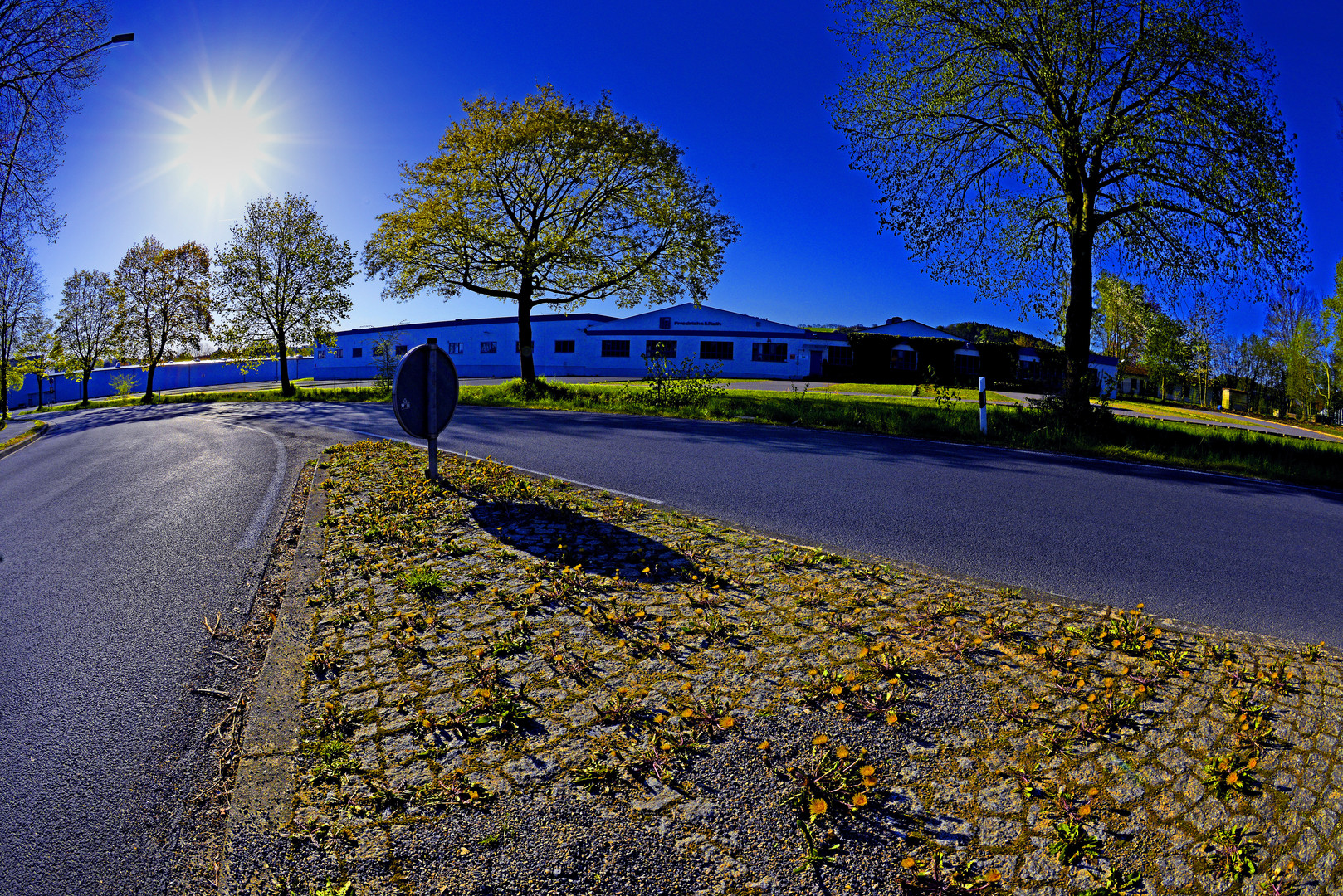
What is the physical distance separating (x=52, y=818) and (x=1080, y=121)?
17193 mm

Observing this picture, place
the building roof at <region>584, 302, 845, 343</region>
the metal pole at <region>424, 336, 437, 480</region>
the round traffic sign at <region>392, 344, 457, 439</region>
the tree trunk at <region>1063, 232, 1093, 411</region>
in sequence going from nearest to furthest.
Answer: the round traffic sign at <region>392, 344, 457, 439</region>
the metal pole at <region>424, 336, 437, 480</region>
the tree trunk at <region>1063, 232, 1093, 411</region>
the building roof at <region>584, 302, 845, 343</region>

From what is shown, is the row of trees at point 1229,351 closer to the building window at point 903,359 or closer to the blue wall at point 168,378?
the building window at point 903,359

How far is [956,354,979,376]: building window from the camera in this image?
48.3 meters

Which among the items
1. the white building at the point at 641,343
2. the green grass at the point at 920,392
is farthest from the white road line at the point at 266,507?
the white building at the point at 641,343

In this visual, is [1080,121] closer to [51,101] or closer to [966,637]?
[966,637]

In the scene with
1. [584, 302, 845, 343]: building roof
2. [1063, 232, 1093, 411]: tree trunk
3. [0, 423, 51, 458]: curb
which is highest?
[584, 302, 845, 343]: building roof

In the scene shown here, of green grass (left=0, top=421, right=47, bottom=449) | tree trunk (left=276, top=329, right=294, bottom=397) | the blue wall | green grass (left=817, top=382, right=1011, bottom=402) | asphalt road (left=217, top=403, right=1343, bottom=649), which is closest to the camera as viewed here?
asphalt road (left=217, top=403, right=1343, bottom=649)

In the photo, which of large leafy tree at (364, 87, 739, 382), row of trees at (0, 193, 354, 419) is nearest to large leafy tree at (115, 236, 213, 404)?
row of trees at (0, 193, 354, 419)

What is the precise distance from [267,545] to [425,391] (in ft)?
6.73

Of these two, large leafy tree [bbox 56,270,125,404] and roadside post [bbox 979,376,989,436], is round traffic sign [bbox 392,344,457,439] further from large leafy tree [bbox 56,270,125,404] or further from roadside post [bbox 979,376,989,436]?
large leafy tree [bbox 56,270,125,404]

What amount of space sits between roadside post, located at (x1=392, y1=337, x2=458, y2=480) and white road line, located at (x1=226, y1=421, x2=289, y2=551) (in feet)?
5.18

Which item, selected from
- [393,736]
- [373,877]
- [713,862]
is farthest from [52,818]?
[713,862]

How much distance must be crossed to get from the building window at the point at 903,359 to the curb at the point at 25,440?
45.1m

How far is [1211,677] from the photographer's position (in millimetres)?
3135
